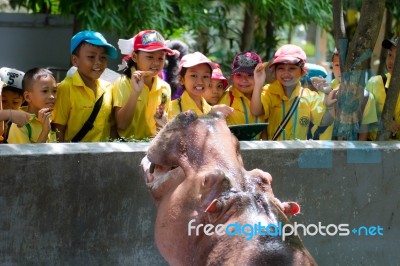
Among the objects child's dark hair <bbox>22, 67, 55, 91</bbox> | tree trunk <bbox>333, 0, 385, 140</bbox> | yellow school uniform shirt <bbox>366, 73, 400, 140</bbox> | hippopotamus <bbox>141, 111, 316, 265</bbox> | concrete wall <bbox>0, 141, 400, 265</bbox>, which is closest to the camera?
hippopotamus <bbox>141, 111, 316, 265</bbox>

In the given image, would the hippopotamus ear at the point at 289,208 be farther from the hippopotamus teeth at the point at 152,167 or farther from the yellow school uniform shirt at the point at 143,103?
the yellow school uniform shirt at the point at 143,103

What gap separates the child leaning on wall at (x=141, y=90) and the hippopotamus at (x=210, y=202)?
282cm

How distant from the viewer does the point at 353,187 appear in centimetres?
612

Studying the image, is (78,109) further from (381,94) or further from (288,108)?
(381,94)

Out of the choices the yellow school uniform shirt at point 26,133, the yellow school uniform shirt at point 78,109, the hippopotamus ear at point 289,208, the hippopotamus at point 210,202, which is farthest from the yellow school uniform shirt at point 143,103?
the hippopotamus ear at point 289,208

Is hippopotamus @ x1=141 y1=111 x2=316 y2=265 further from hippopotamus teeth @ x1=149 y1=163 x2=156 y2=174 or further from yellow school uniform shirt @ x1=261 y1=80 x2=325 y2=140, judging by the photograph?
yellow school uniform shirt @ x1=261 y1=80 x2=325 y2=140

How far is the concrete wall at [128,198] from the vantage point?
536 centimetres

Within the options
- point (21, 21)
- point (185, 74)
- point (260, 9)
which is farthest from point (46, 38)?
point (185, 74)

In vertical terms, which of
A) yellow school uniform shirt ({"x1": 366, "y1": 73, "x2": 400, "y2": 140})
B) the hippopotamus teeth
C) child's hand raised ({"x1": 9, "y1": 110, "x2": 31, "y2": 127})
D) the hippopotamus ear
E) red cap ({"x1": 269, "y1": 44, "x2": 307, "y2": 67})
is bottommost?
child's hand raised ({"x1": 9, "y1": 110, "x2": 31, "y2": 127})

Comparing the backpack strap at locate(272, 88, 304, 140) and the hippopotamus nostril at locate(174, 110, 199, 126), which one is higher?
the hippopotamus nostril at locate(174, 110, 199, 126)

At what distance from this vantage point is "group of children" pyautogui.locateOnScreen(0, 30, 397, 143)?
6.64 m

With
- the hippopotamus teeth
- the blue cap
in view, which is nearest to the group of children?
the blue cap

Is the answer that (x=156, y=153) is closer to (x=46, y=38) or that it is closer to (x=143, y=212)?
(x=143, y=212)

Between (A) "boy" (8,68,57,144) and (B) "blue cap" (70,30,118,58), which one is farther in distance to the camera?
(B) "blue cap" (70,30,118,58)
